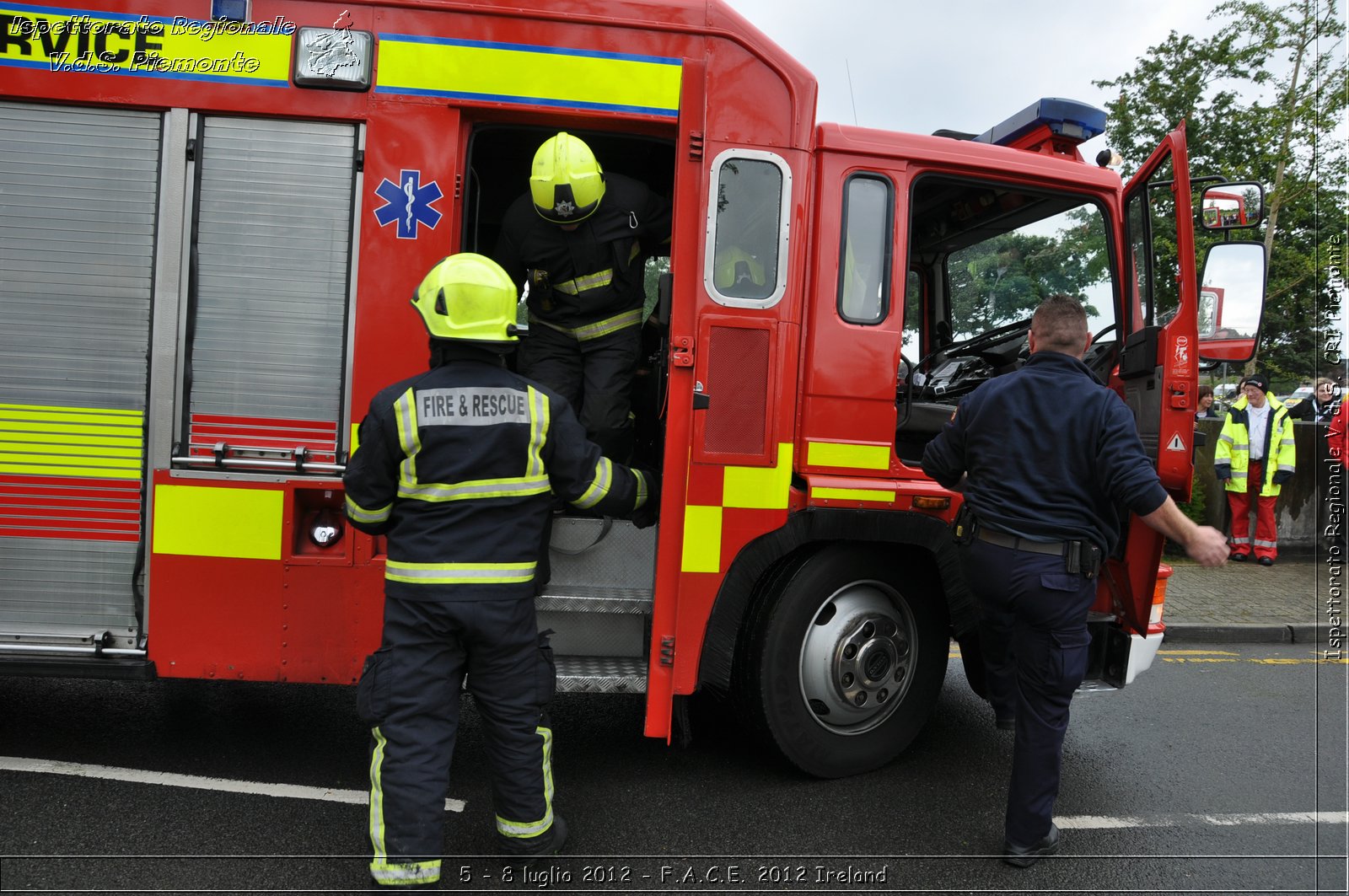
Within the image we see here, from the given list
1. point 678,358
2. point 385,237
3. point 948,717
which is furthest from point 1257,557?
point 385,237

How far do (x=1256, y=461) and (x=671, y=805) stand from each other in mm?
7879

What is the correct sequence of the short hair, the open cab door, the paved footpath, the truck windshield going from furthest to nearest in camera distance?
1. the paved footpath
2. the truck windshield
3. the open cab door
4. the short hair

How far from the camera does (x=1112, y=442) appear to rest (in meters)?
3.20

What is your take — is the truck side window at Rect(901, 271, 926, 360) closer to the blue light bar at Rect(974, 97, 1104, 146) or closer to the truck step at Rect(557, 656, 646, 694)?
the blue light bar at Rect(974, 97, 1104, 146)

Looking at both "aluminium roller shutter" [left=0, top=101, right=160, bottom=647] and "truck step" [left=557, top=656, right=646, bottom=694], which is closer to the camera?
"aluminium roller shutter" [left=0, top=101, right=160, bottom=647]

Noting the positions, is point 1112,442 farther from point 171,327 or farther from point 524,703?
point 171,327

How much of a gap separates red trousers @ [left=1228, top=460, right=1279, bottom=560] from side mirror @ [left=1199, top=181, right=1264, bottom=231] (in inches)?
261

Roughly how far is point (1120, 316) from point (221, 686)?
15.1 feet

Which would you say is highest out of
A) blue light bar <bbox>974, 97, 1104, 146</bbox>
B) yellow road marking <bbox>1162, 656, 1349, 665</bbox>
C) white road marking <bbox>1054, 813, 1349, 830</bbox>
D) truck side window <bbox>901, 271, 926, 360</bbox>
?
blue light bar <bbox>974, 97, 1104, 146</bbox>

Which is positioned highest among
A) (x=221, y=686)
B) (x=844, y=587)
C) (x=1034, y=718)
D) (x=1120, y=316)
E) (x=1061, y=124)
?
(x=1061, y=124)

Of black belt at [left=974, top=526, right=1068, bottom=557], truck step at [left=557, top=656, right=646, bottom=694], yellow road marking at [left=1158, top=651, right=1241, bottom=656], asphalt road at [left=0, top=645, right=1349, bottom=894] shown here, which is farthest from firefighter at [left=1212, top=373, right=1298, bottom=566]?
truck step at [left=557, top=656, right=646, bottom=694]

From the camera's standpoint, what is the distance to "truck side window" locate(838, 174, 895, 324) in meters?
3.76

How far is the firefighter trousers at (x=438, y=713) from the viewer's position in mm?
2801

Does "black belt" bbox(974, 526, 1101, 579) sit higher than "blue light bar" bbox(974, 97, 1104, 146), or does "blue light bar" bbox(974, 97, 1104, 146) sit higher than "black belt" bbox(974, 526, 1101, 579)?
"blue light bar" bbox(974, 97, 1104, 146)
